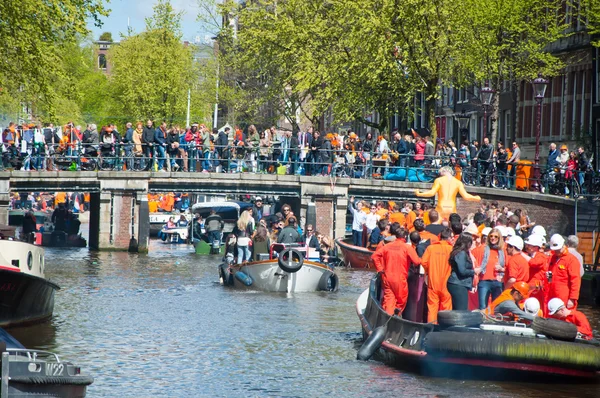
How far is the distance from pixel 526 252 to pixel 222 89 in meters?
55.0

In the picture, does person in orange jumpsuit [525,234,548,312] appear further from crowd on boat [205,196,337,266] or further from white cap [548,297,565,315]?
crowd on boat [205,196,337,266]

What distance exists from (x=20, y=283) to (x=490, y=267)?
7.67 m

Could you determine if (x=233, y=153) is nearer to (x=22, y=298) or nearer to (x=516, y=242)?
(x=22, y=298)

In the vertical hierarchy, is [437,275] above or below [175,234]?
above

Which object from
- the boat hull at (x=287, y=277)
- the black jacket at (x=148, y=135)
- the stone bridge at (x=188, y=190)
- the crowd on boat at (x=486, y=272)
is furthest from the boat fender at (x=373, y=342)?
the black jacket at (x=148, y=135)

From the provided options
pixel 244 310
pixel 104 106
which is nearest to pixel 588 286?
pixel 244 310

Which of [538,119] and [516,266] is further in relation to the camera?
[538,119]

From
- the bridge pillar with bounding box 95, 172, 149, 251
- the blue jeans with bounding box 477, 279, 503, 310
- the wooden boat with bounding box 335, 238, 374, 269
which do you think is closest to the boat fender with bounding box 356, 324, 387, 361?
the blue jeans with bounding box 477, 279, 503, 310

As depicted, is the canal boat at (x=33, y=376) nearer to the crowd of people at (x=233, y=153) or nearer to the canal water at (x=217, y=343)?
the canal water at (x=217, y=343)

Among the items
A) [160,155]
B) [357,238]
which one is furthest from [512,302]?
[160,155]

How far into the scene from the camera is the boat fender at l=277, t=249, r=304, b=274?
29922 mm

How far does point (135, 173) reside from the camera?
44719 millimetres

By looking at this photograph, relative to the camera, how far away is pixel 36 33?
3491cm

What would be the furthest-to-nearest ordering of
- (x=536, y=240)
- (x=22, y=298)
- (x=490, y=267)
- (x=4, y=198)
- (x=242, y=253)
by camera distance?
(x=4, y=198) → (x=242, y=253) → (x=22, y=298) → (x=490, y=267) → (x=536, y=240)
